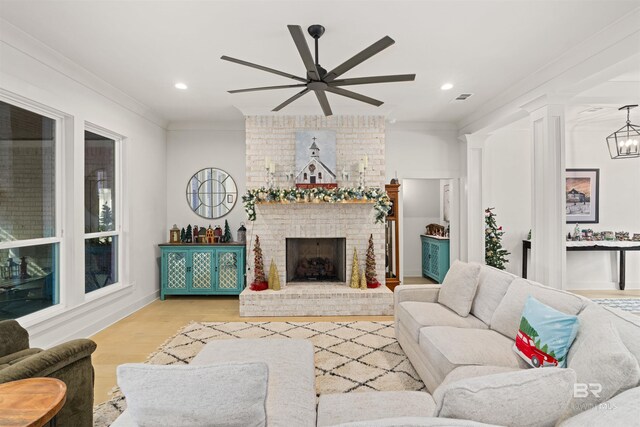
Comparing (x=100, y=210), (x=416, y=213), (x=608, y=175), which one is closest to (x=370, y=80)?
(x=100, y=210)

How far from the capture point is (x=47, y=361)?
1833mm

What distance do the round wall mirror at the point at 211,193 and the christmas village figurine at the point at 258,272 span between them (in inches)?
50.9

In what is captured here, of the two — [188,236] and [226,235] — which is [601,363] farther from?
[188,236]

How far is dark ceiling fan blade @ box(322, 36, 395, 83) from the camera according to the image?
2.15m

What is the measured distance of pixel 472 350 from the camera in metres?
2.23

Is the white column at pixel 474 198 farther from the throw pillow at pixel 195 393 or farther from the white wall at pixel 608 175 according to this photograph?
the throw pillow at pixel 195 393

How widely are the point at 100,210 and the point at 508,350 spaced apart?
14.7ft

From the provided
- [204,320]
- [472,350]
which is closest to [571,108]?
[472,350]

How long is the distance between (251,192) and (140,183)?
64.7 inches

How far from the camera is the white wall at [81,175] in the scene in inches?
123

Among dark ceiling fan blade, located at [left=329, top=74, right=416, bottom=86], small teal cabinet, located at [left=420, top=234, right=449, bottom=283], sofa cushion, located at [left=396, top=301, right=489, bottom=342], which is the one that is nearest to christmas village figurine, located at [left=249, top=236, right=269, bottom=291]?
sofa cushion, located at [left=396, top=301, right=489, bottom=342]

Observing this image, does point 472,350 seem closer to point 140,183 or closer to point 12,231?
point 12,231

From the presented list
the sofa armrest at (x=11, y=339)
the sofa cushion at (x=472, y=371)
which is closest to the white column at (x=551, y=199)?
the sofa cushion at (x=472, y=371)

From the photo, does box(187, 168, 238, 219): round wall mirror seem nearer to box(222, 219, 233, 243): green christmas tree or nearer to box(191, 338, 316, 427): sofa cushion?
box(222, 219, 233, 243): green christmas tree
